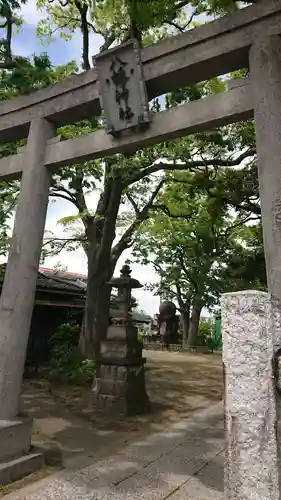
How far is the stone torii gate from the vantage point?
4.17m

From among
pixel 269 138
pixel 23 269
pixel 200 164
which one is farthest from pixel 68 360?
pixel 269 138

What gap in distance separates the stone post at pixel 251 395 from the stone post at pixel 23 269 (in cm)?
380

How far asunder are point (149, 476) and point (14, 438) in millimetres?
1861

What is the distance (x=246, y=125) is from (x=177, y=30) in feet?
10.7

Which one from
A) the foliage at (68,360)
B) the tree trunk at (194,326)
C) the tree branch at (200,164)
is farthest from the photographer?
the tree trunk at (194,326)

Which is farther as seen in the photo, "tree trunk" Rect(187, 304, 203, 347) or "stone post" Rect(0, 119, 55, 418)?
"tree trunk" Rect(187, 304, 203, 347)

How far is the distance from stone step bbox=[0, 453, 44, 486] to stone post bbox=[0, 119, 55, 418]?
55cm

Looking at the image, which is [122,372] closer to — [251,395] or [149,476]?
[149,476]

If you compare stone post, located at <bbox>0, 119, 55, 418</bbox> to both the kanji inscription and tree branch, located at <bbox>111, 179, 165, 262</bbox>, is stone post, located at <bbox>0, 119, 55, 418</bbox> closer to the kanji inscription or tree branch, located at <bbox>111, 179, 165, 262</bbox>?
the kanji inscription

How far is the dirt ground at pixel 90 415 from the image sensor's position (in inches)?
241

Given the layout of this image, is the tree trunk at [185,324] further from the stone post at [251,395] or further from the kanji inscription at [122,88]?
the stone post at [251,395]

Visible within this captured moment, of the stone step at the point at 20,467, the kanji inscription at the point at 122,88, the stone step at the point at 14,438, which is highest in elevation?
the kanji inscription at the point at 122,88

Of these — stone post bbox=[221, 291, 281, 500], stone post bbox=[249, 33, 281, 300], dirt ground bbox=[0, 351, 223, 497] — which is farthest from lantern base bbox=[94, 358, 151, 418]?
stone post bbox=[221, 291, 281, 500]

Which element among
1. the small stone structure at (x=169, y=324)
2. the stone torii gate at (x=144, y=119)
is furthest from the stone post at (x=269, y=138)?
the small stone structure at (x=169, y=324)
